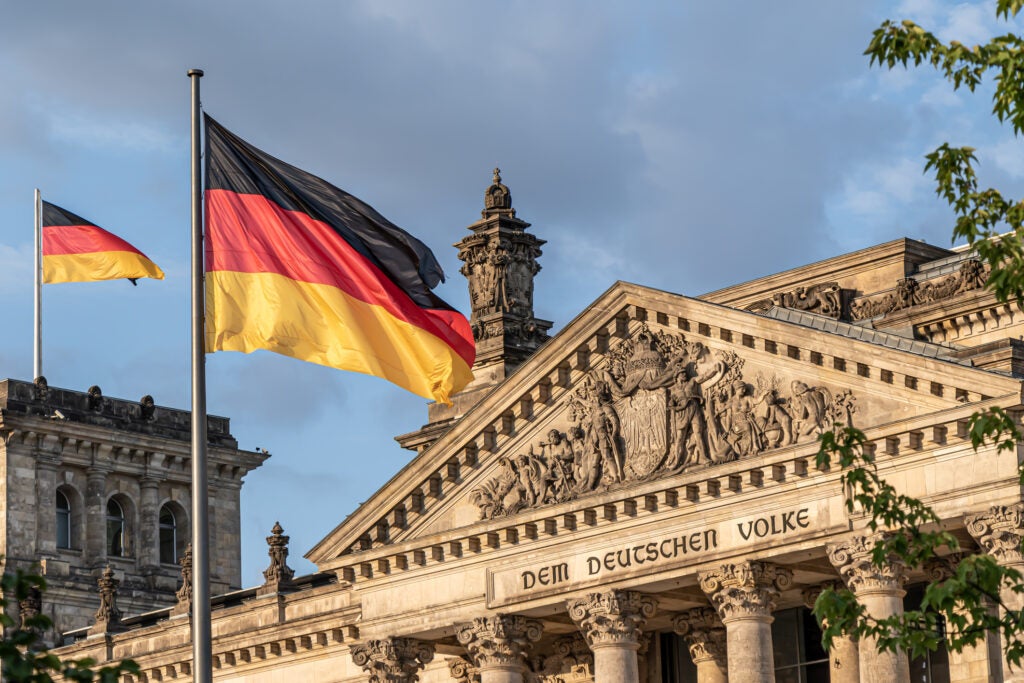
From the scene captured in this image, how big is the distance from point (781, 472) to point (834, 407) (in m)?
1.81

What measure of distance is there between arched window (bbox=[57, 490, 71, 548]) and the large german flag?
5836cm

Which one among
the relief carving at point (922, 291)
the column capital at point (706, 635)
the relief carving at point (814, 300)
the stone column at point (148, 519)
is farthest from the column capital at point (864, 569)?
the stone column at point (148, 519)

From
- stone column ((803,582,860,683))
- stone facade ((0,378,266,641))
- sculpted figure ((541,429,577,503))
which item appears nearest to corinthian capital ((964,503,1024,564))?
stone column ((803,582,860,683))

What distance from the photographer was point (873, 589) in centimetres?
4684

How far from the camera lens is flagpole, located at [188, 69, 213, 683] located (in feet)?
103

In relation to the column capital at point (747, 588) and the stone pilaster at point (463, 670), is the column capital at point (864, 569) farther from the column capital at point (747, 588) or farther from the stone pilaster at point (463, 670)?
the stone pilaster at point (463, 670)

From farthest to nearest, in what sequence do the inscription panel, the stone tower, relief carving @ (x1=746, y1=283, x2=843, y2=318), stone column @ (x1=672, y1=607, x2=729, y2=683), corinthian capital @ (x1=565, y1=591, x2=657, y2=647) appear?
the stone tower, relief carving @ (x1=746, y1=283, x2=843, y2=318), stone column @ (x1=672, y1=607, x2=729, y2=683), corinthian capital @ (x1=565, y1=591, x2=657, y2=647), the inscription panel

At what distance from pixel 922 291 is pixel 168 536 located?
158 feet

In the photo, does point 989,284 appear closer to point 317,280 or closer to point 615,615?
point 317,280

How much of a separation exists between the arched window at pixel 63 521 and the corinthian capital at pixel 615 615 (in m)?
46.5

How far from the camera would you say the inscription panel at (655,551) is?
159 feet

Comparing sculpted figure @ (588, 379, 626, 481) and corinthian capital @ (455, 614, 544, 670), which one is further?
corinthian capital @ (455, 614, 544, 670)

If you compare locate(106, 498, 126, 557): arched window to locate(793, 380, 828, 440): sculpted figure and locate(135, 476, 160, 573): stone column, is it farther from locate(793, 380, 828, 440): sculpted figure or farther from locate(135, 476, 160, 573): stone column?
locate(793, 380, 828, 440): sculpted figure

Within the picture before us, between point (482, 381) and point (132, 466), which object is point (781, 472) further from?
point (132, 466)
